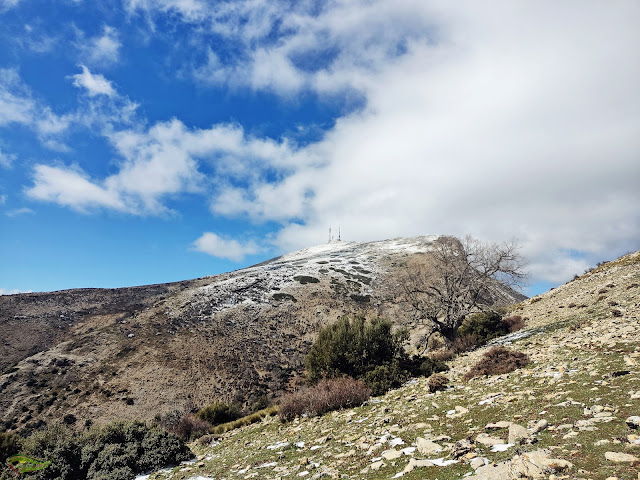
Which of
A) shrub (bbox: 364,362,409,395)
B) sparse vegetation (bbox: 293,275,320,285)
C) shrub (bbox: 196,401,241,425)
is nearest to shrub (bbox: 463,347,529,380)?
shrub (bbox: 364,362,409,395)

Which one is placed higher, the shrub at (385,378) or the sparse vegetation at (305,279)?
the sparse vegetation at (305,279)

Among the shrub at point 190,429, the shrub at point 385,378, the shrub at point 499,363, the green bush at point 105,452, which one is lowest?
the shrub at point 190,429

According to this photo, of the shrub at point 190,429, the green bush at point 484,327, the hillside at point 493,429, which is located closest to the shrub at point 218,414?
the shrub at point 190,429

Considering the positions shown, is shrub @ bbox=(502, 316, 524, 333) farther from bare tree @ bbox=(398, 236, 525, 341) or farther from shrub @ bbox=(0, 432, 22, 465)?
shrub @ bbox=(0, 432, 22, 465)

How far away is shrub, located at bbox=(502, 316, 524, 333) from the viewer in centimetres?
2233

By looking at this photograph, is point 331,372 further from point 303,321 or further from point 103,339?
point 103,339

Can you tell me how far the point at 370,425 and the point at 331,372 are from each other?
7.53 meters

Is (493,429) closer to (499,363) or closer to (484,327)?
(499,363)

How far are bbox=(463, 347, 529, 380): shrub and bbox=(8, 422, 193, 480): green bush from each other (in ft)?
39.5

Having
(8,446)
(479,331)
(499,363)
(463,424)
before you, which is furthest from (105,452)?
(479,331)

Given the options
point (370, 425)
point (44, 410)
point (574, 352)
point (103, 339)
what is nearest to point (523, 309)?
point (574, 352)

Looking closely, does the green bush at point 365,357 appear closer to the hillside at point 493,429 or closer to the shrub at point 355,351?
the shrub at point 355,351

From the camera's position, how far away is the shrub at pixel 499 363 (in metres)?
12.2

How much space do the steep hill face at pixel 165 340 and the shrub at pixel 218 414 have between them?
421 inches
